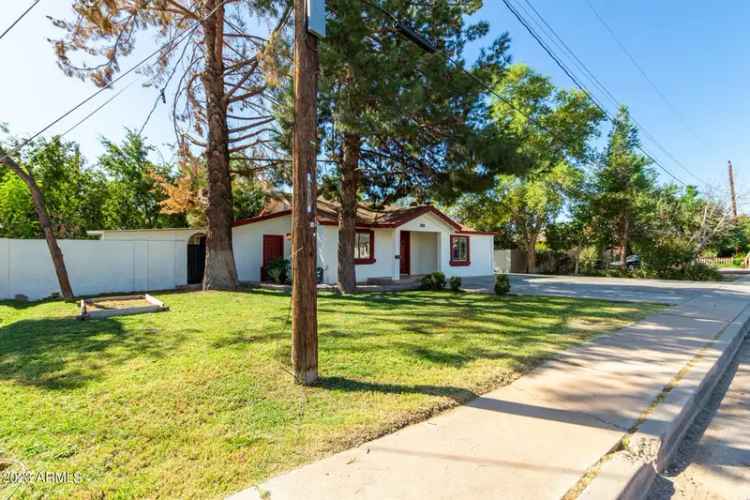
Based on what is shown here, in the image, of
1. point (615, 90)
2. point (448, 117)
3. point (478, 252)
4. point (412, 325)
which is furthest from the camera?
point (478, 252)

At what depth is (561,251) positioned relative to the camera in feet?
83.9

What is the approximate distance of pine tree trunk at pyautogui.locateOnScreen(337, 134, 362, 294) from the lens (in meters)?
11.6

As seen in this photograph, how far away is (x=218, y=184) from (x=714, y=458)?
42.1ft

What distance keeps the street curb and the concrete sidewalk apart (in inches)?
4.3

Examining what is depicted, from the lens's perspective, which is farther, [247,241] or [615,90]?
[247,241]

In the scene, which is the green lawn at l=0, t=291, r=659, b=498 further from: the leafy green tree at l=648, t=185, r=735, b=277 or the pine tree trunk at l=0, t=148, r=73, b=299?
the leafy green tree at l=648, t=185, r=735, b=277

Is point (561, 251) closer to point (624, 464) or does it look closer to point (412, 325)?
point (412, 325)

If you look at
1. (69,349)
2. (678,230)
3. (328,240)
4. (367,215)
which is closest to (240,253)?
(328,240)

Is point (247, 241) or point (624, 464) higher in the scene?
point (247, 241)

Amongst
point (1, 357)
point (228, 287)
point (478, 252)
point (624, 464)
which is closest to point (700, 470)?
point (624, 464)

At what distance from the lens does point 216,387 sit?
398 centimetres

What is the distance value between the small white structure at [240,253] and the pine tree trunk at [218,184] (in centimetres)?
209

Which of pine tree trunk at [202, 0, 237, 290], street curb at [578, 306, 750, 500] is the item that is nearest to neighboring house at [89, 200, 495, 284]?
pine tree trunk at [202, 0, 237, 290]

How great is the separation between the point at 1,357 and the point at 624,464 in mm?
7240
